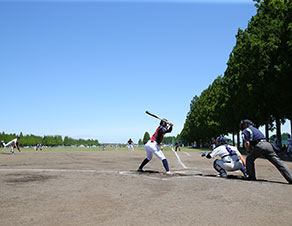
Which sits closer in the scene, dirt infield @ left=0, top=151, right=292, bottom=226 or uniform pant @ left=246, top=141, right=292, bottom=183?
dirt infield @ left=0, top=151, right=292, bottom=226

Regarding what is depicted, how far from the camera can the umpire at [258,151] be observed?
8.21 meters

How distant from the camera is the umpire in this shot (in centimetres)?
821

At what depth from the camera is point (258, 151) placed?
8336 mm

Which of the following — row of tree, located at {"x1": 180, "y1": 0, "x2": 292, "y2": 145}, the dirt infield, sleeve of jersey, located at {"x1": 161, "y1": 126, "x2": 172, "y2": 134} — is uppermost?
row of tree, located at {"x1": 180, "y1": 0, "x2": 292, "y2": 145}

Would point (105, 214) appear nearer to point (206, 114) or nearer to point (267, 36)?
point (267, 36)

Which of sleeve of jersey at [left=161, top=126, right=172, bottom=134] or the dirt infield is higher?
sleeve of jersey at [left=161, top=126, right=172, bottom=134]

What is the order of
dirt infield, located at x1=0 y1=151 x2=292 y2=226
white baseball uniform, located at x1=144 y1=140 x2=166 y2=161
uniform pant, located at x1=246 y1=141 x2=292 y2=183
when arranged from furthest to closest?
white baseball uniform, located at x1=144 y1=140 x2=166 y2=161
uniform pant, located at x1=246 y1=141 x2=292 y2=183
dirt infield, located at x1=0 y1=151 x2=292 y2=226

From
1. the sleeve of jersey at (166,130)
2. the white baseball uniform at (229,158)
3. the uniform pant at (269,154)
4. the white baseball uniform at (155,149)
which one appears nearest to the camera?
the uniform pant at (269,154)

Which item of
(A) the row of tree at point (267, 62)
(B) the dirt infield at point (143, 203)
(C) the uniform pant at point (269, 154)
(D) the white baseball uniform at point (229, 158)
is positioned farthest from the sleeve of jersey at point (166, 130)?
Result: (A) the row of tree at point (267, 62)

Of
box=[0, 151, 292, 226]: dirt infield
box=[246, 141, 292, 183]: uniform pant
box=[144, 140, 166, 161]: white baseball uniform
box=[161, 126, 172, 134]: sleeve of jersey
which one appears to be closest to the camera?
box=[0, 151, 292, 226]: dirt infield

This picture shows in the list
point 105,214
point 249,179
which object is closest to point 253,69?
point 249,179

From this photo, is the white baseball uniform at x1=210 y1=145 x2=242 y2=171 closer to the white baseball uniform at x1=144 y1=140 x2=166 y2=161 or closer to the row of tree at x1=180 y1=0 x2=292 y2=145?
the white baseball uniform at x1=144 y1=140 x2=166 y2=161

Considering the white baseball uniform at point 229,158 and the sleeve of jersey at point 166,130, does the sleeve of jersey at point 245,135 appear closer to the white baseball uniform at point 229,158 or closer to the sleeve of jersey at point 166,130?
the white baseball uniform at point 229,158

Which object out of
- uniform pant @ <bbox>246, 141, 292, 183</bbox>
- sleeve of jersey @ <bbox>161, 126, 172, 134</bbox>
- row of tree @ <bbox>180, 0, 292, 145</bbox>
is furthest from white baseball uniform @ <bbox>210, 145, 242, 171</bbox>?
row of tree @ <bbox>180, 0, 292, 145</bbox>
